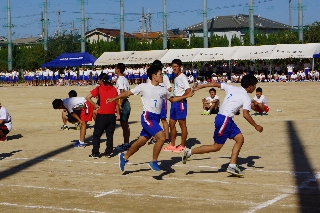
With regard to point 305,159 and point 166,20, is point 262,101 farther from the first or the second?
point 166,20

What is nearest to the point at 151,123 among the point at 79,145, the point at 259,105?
the point at 79,145

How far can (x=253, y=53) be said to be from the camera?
50.8 m

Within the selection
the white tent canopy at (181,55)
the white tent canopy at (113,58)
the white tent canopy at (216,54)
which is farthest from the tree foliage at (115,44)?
the white tent canopy at (216,54)

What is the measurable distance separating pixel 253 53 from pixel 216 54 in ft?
11.0

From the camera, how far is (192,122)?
21.0 meters

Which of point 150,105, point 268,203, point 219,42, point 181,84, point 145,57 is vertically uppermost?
point 219,42

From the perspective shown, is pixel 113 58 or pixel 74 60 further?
pixel 113 58

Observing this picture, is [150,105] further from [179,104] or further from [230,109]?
[179,104]

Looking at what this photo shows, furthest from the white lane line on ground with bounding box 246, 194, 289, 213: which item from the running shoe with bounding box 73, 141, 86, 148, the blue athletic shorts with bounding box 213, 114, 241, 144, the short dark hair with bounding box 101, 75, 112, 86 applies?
the running shoe with bounding box 73, 141, 86, 148

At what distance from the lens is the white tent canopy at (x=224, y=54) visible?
159ft

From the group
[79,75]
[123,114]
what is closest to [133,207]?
[123,114]

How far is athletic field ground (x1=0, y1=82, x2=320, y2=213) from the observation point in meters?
9.07

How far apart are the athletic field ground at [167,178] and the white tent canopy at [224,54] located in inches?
1198

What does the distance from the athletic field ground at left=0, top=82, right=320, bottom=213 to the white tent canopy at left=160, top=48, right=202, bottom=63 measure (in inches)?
1416
